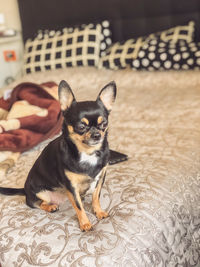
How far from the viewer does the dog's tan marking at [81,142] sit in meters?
0.93

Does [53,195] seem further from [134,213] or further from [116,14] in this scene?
[116,14]

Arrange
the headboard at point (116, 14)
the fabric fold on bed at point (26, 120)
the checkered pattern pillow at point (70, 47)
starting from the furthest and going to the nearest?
1. the checkered pattern pillow at point (70, 47)
2. the headboard at point (116, 14)
3. the fabric fold on bed at point (26, 120)

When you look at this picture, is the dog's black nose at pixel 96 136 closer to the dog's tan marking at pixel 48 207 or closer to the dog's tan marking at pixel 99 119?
the dog's tan marking at pixel 99 119

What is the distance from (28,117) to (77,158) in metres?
0.80

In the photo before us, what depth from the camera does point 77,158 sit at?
3.21 ft

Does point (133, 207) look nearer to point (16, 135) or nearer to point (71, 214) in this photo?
point (71, 214)

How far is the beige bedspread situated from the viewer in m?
0.90

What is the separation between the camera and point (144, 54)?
2.30 metres

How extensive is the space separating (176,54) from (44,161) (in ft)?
4.88

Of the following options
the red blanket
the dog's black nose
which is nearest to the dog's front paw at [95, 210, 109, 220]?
the dog's black nose

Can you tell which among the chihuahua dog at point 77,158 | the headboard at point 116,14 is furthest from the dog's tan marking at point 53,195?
the headboard at point 116,14

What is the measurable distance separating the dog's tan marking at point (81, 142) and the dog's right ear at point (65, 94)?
0.07m

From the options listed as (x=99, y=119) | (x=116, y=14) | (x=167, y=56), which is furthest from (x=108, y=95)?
(x=116, y=14)

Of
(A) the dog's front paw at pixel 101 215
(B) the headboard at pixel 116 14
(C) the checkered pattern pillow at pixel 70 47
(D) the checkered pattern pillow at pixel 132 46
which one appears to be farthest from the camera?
(C) the checkered pattern pillow at pixel 70 47
